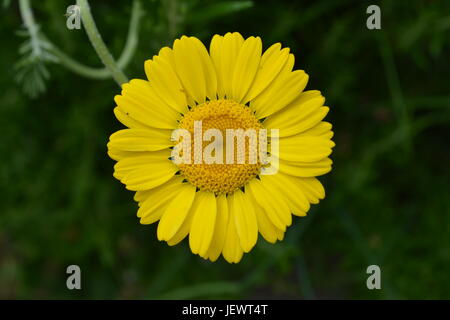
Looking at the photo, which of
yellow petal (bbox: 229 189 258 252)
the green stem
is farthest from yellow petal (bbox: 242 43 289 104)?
the green stem

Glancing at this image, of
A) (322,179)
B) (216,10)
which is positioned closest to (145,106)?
(216,10)

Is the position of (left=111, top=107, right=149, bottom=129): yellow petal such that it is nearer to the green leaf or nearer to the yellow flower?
the yellow flower

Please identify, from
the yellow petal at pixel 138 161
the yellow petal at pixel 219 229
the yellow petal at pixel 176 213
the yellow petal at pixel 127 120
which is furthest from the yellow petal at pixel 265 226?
the yellow petal at pixel 127 120

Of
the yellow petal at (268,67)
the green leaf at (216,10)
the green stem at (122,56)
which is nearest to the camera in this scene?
the yellow petal at (268,67)

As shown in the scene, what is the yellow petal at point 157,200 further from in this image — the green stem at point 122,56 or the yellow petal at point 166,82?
the green stem at point 122,56

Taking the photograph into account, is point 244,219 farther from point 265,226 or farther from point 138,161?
point 138,161
